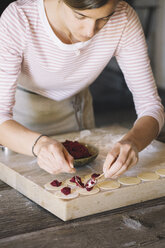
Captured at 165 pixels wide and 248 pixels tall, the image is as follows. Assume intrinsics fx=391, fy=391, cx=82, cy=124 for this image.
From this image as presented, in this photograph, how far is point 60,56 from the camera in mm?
1587

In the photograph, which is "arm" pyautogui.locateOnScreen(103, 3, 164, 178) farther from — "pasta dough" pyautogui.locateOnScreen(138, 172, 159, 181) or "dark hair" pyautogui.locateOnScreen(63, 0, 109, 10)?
"dark hair" pyautogui.locateOnScreen(63, 0, 109, 10)

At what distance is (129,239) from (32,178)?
1.45 feet

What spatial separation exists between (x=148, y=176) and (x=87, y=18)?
1.94 feet

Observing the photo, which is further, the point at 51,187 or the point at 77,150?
the point at 77,150

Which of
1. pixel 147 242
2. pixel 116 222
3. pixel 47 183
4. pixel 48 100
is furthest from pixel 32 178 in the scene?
pixel 48 100

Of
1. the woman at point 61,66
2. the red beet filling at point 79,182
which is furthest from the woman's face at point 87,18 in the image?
the red beet filling at point 79,182

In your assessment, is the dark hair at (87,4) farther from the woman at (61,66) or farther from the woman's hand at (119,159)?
the woman's hand at (119,159)

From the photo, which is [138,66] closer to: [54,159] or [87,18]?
[87,18]

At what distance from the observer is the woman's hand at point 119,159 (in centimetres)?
130

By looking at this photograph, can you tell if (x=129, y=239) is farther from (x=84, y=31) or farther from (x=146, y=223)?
(x=84, y=31)

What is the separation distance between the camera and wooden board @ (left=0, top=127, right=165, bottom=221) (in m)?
1.22

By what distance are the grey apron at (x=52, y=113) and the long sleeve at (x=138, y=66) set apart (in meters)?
0.35

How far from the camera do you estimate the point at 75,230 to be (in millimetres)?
1125

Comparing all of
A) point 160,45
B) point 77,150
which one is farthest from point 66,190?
point 160,45
